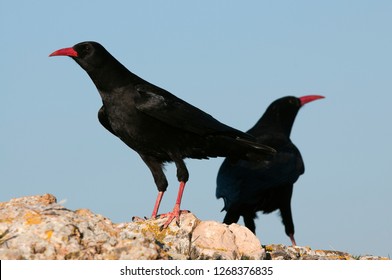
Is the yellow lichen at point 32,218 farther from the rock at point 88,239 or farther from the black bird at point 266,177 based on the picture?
the black bird at point 266,177

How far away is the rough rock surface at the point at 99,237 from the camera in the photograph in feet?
18.8

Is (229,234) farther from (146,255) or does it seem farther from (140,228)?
(146,255)

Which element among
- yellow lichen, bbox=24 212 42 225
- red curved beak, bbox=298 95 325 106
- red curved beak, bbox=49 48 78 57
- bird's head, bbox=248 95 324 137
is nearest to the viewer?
yellow lichen, bbox=24 212 42 225

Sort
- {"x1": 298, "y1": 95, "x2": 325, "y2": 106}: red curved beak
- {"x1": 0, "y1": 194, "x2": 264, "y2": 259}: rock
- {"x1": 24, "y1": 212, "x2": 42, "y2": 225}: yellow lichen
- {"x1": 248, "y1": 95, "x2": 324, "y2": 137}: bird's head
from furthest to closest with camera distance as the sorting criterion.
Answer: {"x1": 298, "y1": 95, "x2": 325, "y2": 106}: red curved beak
{"x1": 248, "y1": 95, "x2": 324, "y2": 137}: bird's head
{"x1": 24, "y1": 212, "x2": 42, "y2": 225}: yellow lichen
{"x1": 0, "y1": 194, "x2": 264, "y2": 259}: rock

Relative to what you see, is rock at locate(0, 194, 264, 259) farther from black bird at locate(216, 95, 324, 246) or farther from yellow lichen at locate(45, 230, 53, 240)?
black bird at locate(216, 95, 324, 246)

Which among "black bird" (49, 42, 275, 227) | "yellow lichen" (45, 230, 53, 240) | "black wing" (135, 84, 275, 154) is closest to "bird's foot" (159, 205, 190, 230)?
"black bird" (49, 42, 275, 227)

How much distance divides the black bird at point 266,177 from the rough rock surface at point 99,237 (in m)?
4.02

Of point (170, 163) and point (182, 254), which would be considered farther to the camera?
point (170, 163)

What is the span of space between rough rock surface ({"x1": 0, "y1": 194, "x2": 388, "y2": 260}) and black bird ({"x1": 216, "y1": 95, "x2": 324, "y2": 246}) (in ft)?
13.2

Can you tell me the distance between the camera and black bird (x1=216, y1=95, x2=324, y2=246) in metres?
12.1

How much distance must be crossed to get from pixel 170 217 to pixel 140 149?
147 centimetres

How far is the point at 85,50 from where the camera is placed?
374 inches
